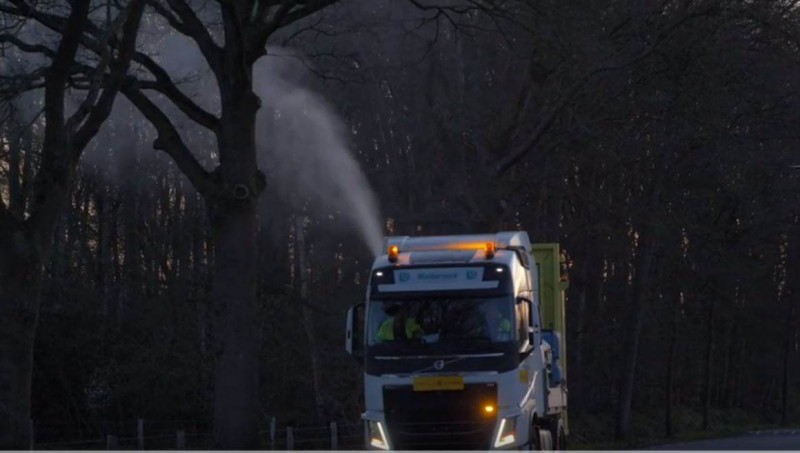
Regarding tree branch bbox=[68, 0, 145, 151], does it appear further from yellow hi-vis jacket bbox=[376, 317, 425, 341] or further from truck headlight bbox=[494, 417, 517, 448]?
truck headlight bbox=[494, 417, 517, 448]

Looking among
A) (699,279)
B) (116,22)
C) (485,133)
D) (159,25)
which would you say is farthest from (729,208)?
(116,22)

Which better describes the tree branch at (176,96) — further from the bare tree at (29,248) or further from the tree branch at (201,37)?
the bare tree at (29,248)

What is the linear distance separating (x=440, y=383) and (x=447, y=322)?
0.87 m

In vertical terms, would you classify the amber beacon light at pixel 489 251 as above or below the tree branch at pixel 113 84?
below

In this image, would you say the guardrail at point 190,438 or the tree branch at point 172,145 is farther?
the guardrail at point 190,438

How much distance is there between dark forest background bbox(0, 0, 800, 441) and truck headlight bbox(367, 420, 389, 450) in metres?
7.33

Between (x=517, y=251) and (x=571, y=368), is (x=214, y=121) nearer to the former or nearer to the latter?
(x=517, y=251)

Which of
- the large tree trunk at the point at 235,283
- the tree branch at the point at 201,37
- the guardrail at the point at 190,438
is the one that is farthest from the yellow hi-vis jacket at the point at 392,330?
the guardrail at the point at 190,438

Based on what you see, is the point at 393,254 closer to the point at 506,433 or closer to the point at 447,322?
the point at 447,322

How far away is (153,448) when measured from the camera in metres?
31.1

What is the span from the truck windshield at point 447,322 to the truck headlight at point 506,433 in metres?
1.07

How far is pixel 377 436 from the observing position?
55.7ft

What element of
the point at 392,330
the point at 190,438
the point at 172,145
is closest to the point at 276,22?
the point at 172,145

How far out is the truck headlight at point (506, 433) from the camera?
16.4 metres
